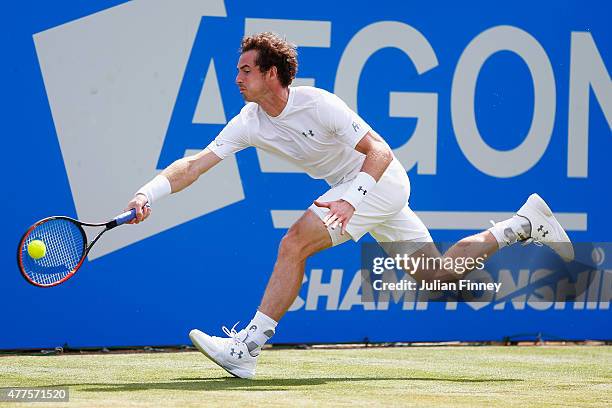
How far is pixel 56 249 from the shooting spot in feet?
15.1

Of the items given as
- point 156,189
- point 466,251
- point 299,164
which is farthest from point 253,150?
point 156,189

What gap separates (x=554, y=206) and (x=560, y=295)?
53 cm

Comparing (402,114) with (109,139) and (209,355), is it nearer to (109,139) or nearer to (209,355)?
(109,139)

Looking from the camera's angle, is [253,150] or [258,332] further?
[253,150]

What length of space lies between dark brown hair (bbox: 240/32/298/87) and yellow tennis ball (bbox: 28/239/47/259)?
1.14 m

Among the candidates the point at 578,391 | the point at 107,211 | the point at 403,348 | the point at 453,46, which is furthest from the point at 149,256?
the point at 578,391

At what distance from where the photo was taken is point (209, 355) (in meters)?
4.66

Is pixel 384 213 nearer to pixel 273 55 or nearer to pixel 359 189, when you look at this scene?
pixel 359 189

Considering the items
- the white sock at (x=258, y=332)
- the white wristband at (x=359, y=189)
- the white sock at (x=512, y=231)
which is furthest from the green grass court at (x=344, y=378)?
the white wristband at (x=359, y=189)

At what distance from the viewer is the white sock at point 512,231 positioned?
5.63 metres

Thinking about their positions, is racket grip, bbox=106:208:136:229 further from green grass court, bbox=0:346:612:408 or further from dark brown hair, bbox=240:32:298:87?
dark brown hair, bbox=240:32:298:87

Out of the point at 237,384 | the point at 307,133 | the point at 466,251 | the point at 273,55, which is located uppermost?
the point at 273,55

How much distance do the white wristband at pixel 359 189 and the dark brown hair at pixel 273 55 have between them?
0.54 meters

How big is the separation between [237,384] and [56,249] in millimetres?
882
